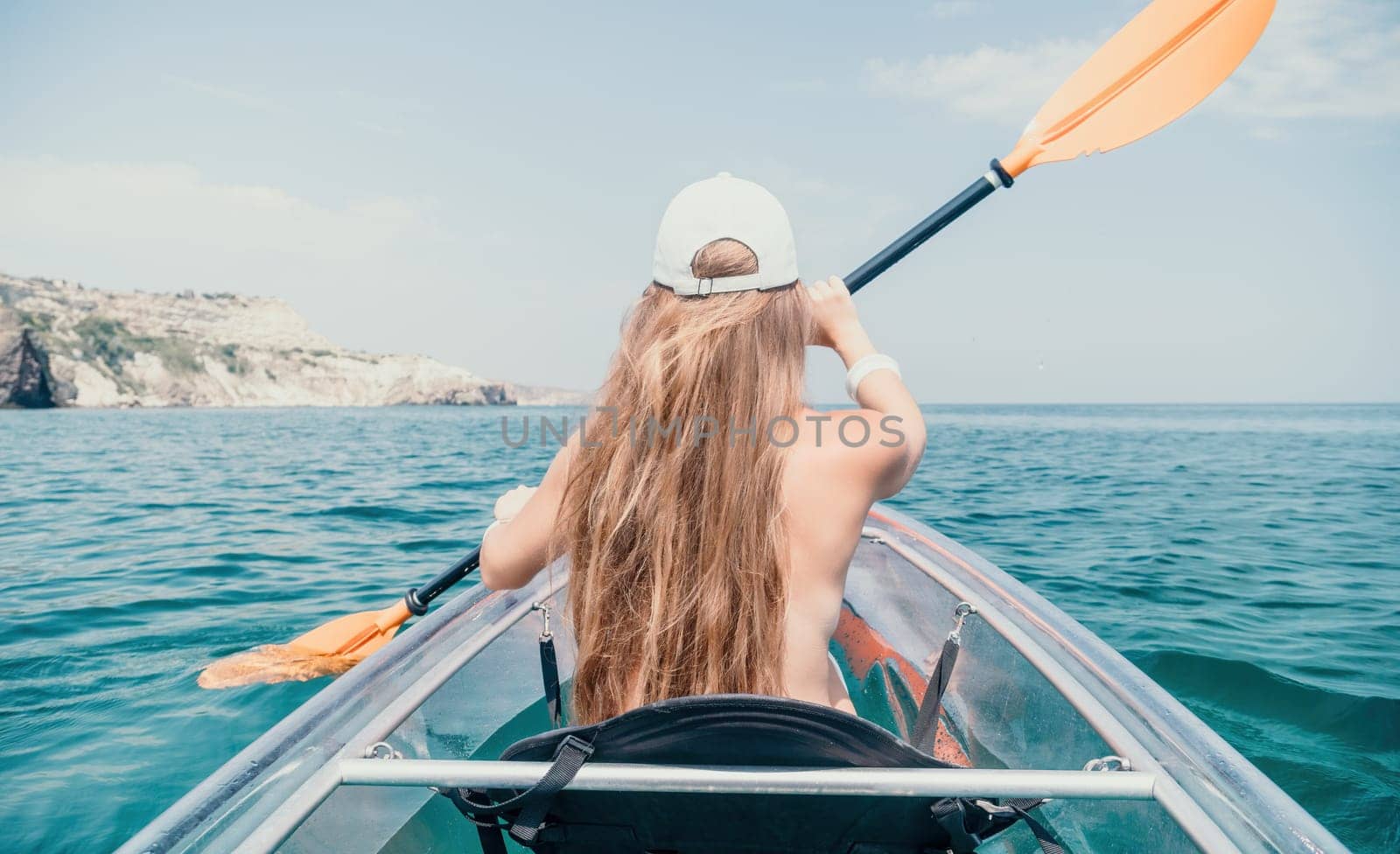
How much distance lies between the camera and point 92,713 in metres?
3.31

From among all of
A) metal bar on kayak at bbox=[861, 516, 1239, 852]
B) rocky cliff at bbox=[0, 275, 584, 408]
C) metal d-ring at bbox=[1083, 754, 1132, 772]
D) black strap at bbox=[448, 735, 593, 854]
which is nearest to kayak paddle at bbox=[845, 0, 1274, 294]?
metal bar on kayak at bbox=[861, 516, 1239, 852]

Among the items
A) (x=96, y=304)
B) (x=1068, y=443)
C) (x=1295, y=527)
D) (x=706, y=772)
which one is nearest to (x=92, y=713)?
(x=706, y=772)

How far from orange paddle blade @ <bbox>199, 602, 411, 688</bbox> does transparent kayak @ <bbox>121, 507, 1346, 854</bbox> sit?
123 cm

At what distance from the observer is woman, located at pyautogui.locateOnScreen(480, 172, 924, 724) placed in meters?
1.26

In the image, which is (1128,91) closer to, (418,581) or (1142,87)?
(1142,87)

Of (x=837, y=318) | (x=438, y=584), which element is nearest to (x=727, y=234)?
(x=837, y=318)

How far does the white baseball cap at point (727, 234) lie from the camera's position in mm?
1310

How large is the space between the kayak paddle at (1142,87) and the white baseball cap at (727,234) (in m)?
1.37

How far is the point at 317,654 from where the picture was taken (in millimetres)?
3439

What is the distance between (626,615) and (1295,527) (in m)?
7.72

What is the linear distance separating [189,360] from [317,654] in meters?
76.1

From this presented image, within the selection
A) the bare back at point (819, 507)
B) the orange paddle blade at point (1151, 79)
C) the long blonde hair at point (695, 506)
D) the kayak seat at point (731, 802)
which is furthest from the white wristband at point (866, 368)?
the orange paddle blade at point (1151, 79)

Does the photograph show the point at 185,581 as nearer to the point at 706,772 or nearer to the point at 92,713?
the point at 92,713

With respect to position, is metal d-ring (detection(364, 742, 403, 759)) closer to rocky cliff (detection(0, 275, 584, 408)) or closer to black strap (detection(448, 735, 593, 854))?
black strap (detection(448, 735, 593, 854))
